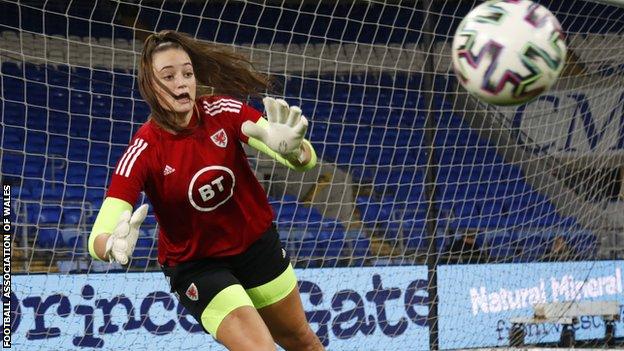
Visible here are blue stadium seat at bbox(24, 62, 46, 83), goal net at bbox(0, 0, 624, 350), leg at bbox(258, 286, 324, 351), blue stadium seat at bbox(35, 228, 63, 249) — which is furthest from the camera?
blue stadium seat at bbox(24, 62, 46, 83)

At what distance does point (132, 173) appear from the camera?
13.0 feet

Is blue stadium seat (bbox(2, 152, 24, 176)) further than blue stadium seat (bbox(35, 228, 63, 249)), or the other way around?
blue stadium seat (bbox(2, 152, 24, 176))

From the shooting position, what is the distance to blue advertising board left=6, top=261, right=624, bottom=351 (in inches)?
312

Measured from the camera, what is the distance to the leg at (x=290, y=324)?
14.3 feet

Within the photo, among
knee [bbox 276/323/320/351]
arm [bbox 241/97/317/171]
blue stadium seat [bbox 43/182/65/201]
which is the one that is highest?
arm [bbox 241/97/317/171]

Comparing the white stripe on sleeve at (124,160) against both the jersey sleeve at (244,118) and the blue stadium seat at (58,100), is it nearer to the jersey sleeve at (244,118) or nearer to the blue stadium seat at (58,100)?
the jersey sleeve at (244,118)

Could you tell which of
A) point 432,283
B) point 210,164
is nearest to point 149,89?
point 210,164

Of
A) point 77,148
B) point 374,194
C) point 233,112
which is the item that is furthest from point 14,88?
point 233,112

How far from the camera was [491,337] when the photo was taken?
9.66m

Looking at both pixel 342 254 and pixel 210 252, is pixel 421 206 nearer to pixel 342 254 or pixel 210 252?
pixel 342 254

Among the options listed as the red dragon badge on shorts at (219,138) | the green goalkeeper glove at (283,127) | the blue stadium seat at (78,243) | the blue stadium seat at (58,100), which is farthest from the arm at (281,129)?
the blue stadium seat at (58,100)

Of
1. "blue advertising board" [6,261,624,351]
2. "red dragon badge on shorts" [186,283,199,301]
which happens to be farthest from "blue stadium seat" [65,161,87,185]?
"red dragon badge on shorts" [186,283,199,301]

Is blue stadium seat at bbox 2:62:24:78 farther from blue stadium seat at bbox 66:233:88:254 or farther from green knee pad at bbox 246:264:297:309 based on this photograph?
green knee pad at bbox 246:264:297:309

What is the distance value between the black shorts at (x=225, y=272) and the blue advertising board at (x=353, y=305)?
11.7 feet
